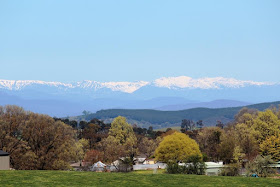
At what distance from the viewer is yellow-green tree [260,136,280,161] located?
7831 cm

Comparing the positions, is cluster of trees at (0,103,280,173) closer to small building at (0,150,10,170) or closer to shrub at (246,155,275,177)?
shrub at (246,155,275,177)

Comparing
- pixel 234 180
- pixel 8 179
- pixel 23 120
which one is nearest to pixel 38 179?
pixel 8 179

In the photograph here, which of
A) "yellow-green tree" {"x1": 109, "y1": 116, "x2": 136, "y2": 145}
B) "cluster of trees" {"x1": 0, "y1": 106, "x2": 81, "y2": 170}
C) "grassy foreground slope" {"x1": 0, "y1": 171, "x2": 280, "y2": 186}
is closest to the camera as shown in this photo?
"grassy foreground slope" {"x1": 0, "y1": 171, "x2": 280, "y2": 186}

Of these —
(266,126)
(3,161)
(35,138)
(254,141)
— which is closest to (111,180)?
(3,161)

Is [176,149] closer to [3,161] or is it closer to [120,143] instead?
[120,143]

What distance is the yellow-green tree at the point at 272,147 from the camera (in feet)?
257

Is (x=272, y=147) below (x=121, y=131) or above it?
below

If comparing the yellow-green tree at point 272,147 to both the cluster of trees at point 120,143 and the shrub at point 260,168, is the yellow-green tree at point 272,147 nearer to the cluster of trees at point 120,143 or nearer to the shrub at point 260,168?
the cluster of trees at point 120,143

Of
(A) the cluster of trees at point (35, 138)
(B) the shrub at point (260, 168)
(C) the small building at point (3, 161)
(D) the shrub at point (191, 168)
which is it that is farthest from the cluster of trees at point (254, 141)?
(C) the small building at point (3, 161)

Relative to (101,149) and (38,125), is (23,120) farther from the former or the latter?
(101,149)

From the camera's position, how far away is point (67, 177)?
31594 millimetres

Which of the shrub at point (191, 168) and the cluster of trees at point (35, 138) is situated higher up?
the cluster of trees at point (35, 138)

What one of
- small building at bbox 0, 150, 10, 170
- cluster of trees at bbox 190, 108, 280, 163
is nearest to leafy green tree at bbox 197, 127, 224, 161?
cluster of trees at bbox 190, 108, 280, 163

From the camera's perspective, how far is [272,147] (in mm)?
79250
